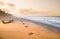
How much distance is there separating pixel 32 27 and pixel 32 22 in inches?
1.9

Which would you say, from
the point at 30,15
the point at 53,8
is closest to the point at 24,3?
the point at 30,15

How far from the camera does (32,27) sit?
0.94m

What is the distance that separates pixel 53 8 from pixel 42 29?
20 centimetres

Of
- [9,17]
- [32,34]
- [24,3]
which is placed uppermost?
[24,3]

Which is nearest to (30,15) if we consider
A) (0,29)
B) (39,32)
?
(39,32)

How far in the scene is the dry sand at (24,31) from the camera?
2.89 ft

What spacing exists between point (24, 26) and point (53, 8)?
0.28m

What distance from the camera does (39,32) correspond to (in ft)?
2.99

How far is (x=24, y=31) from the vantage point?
0.92 metres

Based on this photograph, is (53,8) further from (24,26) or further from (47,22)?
(24,26)

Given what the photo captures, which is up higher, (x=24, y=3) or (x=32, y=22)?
(x=24, y=3)

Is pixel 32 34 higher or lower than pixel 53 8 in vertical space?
lower

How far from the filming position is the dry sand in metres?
0.88

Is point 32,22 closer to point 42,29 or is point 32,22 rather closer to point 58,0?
point 42,29
